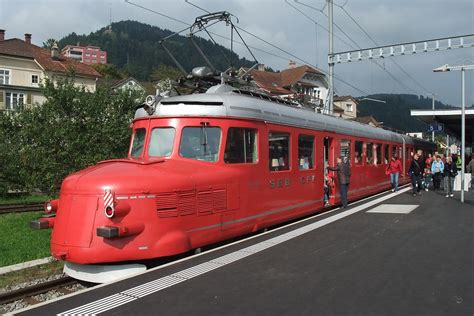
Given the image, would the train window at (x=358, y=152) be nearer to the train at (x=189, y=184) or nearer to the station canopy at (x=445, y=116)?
the train at (x=189, y=184)

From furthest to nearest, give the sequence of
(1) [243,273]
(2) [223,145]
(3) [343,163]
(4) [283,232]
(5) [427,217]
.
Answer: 1. (3) [343,163]
2. (5) [427,217]
3. (4) [283,232]
4. (2) [223,145]
5. (1) [243,273]

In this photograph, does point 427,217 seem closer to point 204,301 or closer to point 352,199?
point 352,199

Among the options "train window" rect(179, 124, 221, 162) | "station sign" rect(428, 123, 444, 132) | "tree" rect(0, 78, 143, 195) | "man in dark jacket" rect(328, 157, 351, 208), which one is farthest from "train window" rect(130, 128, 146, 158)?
"station sign" rect(428, 123, 444, 132)

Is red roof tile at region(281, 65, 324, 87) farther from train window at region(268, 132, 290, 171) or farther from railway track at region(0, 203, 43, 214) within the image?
train window at region(268, 132, 290, 171)

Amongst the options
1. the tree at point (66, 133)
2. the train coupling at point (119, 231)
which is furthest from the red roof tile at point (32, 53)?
the train coupling at point (119, 231)

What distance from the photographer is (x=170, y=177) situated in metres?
7.28

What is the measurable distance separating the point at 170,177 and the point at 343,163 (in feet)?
24.9

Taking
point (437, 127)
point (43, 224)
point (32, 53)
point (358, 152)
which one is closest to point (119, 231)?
point (43, 224)

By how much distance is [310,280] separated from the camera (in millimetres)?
6039

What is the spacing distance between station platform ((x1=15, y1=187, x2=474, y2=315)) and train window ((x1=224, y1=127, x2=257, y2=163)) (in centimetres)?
149

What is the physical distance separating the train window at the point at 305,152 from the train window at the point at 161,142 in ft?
12.3

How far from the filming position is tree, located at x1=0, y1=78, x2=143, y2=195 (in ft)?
50.4

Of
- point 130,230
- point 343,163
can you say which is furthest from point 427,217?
point 130,230

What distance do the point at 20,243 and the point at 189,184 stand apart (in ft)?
24.5
